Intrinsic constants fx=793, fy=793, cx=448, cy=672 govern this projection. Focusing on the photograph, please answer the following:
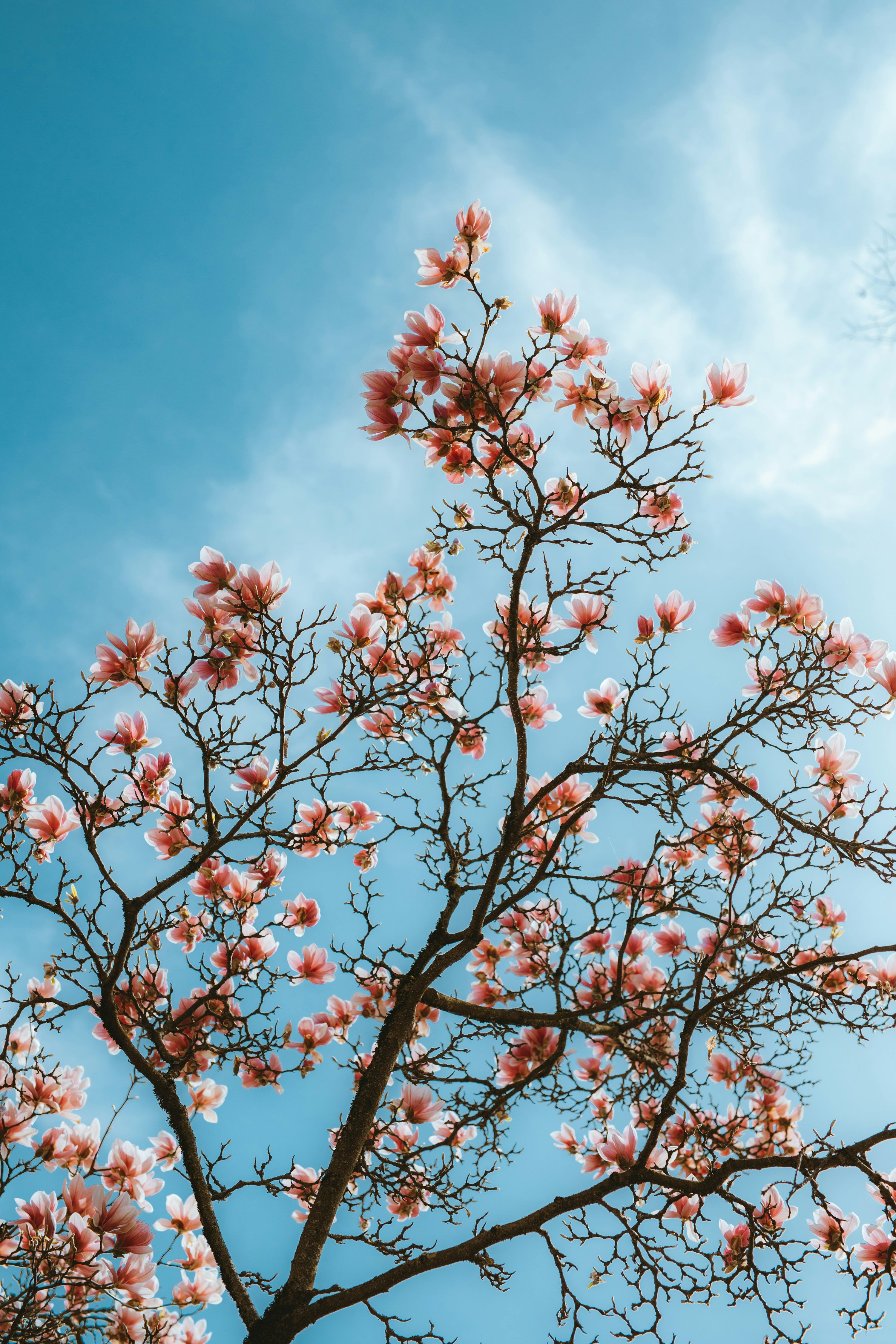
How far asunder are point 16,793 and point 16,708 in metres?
0.59

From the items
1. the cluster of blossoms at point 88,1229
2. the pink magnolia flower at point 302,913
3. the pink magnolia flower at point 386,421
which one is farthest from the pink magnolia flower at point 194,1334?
the pink magnolia flower at point 386,421

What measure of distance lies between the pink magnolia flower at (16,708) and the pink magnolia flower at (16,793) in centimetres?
47

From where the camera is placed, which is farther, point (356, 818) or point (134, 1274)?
point (356, 818)

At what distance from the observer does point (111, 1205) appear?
272cm

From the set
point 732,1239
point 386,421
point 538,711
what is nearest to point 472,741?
point 538,711

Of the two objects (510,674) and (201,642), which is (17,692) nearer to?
(201,642)

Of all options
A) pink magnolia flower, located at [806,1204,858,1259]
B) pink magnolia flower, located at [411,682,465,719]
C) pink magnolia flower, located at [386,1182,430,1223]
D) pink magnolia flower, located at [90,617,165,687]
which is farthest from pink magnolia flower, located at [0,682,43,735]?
pink magnolia flower, located at [806,1204,858,1259]

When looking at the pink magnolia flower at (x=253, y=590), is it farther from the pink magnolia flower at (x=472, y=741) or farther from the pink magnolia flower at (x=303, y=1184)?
the pink magnolia flower at (x=303, y=1184)

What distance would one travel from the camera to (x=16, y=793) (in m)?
3.33

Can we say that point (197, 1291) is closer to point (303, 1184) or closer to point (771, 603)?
point (303, 1184)

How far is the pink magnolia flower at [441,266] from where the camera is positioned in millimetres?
2723

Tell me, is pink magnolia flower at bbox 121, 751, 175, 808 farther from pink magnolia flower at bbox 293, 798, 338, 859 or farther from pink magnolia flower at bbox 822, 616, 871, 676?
pink magnolia flower at bbox 822, 616, 871, 676

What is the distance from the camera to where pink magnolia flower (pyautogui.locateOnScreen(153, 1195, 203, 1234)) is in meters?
3.53

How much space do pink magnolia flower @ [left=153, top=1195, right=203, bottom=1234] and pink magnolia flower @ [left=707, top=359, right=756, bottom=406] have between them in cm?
400
